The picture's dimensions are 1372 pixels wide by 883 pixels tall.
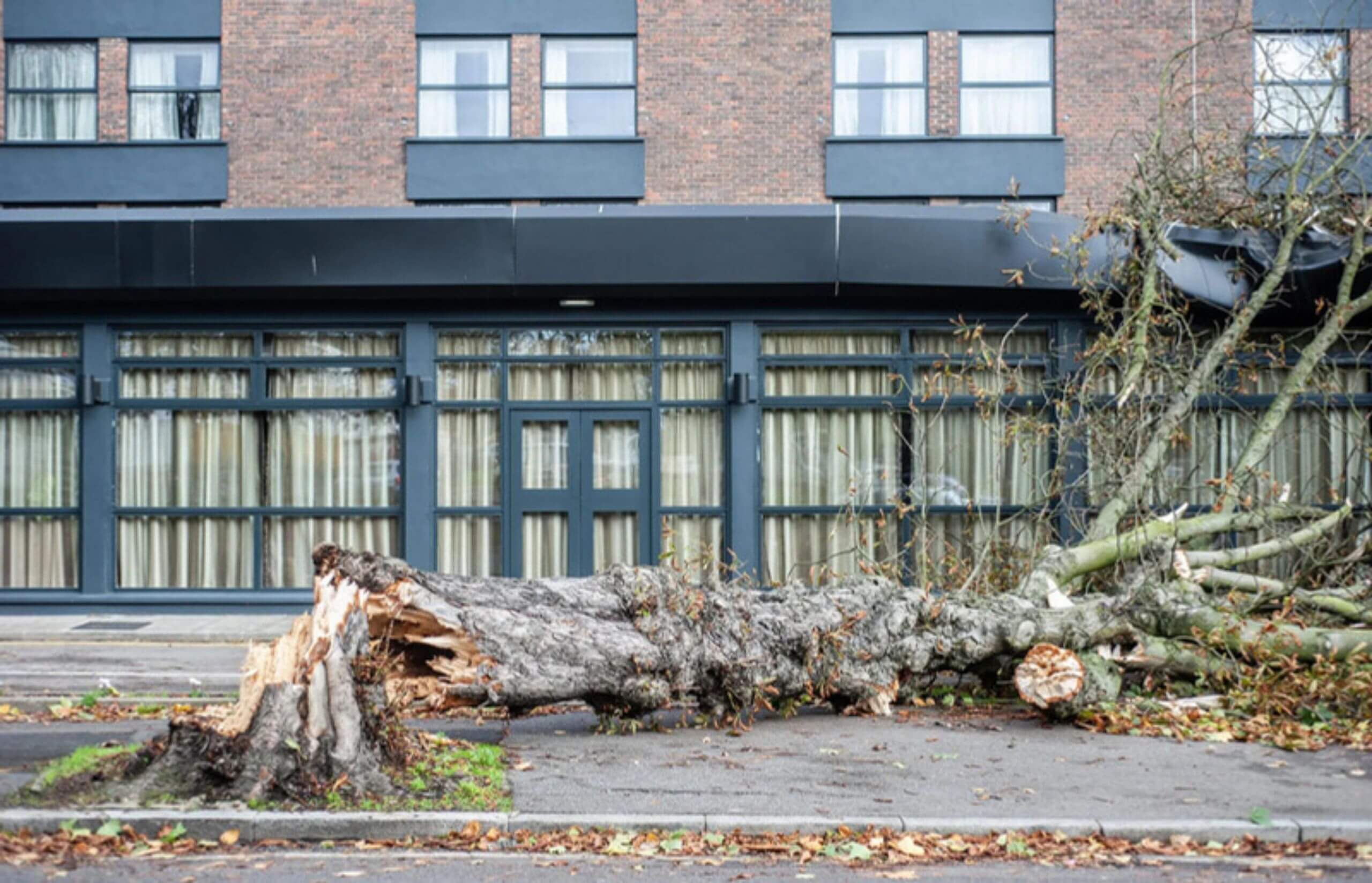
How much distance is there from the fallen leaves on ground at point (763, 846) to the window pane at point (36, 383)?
10.7m

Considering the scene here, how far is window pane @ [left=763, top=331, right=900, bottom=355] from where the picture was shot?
15.3m

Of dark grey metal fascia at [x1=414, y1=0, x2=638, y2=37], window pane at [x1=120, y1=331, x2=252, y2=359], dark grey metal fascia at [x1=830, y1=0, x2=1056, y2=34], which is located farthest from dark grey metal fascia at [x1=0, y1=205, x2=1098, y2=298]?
dark grey metal fascia at [x1=830, y1=0, x2=1056, y2=34]

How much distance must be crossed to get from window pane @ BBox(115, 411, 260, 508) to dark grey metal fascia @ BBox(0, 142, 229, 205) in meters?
4.68

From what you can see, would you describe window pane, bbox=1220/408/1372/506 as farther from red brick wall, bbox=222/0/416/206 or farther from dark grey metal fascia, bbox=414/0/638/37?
red brick wall, bbox=222/0/416/206

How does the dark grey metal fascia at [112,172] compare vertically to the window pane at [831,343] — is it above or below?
above

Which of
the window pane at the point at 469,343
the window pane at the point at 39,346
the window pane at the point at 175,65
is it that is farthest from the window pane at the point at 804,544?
the window pane at the point at 175,65

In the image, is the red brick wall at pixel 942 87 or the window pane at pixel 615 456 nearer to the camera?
the window pane at pixel 615 456

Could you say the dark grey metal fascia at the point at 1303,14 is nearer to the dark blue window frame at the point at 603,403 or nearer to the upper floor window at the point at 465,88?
the dark blue window frame at the point at 603,403

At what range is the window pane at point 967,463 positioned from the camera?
15.2 metres

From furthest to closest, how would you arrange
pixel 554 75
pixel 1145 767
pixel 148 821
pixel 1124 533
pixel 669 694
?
pixel 554 75
pixel 1124 533
pixel 669 694
pixel 1145 767
pixel 148 821

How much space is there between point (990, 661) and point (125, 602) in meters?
10.9

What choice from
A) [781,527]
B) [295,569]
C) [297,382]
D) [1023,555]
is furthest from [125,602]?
[1023,555]

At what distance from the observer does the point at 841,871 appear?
231 inches

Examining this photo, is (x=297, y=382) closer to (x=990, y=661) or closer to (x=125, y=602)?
(x=125, y=602)
